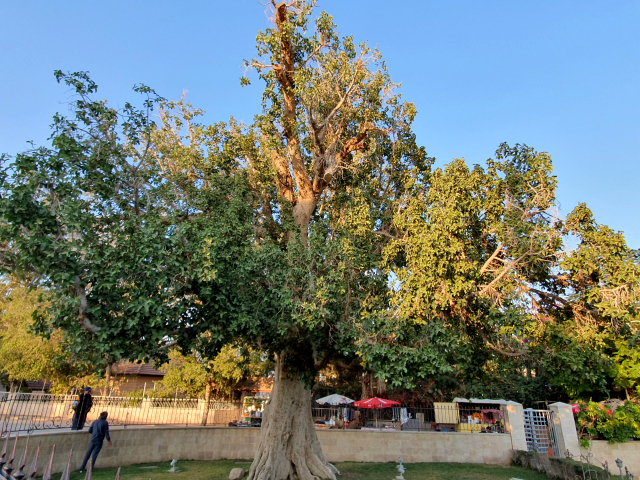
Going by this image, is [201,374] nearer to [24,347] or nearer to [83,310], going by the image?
[24,347]

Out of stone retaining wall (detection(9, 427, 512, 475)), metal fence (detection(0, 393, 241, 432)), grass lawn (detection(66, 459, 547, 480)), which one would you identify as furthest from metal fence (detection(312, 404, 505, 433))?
metal fence (detection(0, 393, 241, 432))

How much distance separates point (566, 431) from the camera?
14.7 metres

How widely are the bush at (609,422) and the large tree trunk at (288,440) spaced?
944 cm

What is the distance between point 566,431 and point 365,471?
7.40 m

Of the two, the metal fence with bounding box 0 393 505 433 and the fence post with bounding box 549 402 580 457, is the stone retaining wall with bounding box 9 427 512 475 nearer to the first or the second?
the metal fence with bounding box 0 393 505 433

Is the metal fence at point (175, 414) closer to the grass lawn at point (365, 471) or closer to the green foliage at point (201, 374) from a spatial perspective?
the grass lawn at point (365, 471)

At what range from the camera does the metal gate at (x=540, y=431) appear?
15.4 meters

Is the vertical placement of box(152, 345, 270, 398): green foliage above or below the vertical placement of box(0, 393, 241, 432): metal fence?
above

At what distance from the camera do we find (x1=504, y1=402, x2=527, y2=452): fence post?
15.9 meters

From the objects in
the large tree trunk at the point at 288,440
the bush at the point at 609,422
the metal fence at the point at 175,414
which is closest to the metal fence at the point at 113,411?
the metal fence at the point at 175,414

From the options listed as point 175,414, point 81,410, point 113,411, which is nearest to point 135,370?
point 175,414

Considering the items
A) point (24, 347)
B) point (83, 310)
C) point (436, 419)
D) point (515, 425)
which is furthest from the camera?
point (24, 347)

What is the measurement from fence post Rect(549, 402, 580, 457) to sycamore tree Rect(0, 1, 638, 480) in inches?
257

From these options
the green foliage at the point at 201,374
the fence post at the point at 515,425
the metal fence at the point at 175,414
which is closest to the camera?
the metal fence at the point at 175,414
